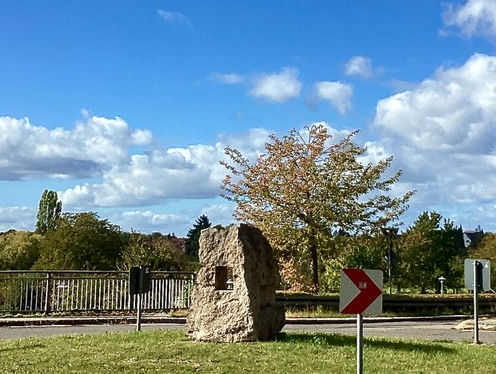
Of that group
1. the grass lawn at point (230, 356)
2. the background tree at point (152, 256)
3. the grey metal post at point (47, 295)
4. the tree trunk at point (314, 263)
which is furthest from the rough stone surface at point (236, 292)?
the background tree at point (152, 256)

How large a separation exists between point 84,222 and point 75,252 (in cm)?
167

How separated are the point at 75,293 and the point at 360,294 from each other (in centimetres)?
1713

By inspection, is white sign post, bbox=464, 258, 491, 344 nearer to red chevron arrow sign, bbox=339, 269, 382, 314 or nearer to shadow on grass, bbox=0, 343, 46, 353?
red chevron arrow sign, bbox=339, 269, 382, 314

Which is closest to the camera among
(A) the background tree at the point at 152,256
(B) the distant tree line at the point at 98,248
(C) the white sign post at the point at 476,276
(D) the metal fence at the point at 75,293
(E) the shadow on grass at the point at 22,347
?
(E) the shadow on grass at the point at 22,347

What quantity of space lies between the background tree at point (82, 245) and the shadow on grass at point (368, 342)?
22847mm

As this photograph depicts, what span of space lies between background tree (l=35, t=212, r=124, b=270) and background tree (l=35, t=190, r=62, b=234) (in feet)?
103

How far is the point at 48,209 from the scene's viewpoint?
229 feet

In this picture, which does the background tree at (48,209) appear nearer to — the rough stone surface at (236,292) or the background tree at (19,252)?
the background tree at (19,252)

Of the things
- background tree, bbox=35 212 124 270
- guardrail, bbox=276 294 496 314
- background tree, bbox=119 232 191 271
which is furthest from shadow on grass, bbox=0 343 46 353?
background tree, bbox=35 212 124 270

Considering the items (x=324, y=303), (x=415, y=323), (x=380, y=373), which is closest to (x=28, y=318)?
(x=324, y=303)

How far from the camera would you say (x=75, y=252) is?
36.2m

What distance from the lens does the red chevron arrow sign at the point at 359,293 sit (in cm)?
890

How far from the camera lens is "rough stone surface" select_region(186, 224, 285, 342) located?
514 inches

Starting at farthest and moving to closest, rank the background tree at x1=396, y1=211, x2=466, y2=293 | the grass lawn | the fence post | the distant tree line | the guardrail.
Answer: the background tree at x1=396, y1=211, x2=466, y2=293 → the distant tree line → the guardrail → the fence post → the grass lawn
